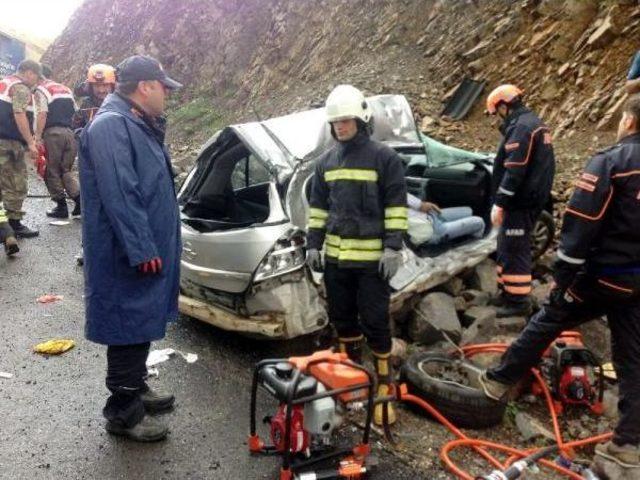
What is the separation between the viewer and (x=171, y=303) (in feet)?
10.6

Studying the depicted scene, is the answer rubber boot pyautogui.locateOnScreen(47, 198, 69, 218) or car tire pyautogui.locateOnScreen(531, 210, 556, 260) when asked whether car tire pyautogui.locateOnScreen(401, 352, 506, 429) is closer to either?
car tire pyautogui.locateOnScreen(531, 210, 556, 260)

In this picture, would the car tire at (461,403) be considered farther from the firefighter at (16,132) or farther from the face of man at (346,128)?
the firefighter at (16,132)

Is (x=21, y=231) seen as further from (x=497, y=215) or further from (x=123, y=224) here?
(x=497, y=215)

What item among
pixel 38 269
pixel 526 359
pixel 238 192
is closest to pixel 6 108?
pixel 38 269

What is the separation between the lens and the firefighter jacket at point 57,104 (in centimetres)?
715

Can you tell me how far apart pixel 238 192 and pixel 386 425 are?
280 centimetres

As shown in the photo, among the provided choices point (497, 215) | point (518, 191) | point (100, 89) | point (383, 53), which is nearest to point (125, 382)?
point (497, 215)

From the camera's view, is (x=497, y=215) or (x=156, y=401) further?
(x=497, y=215)

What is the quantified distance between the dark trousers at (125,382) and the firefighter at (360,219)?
1.23 m

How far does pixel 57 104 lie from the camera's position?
287 inches

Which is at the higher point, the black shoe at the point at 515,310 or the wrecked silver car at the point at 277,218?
the wrecked silver car at the point at 277,218

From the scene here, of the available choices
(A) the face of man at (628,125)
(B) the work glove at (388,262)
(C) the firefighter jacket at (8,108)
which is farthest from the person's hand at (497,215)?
(C) the firefighter jacket at (8,108)

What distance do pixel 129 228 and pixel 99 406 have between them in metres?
1.42

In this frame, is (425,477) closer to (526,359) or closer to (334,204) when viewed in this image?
(526,359)
